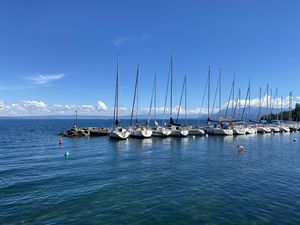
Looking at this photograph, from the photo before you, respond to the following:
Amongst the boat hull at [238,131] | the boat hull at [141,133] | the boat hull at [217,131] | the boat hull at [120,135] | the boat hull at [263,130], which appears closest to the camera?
the boat hull at [120,135]

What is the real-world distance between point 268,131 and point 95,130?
54.8 meters

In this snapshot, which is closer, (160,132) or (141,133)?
(141,133)

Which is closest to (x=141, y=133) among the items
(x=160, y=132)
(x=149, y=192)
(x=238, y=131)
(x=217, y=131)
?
(x=160, y=132)

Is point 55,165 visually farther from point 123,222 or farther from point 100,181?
point 123,222

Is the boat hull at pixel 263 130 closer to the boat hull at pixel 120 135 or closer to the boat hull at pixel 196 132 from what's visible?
the boat hull at pixel 196 132

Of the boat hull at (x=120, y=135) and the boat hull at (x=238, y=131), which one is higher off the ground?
the boat hull at (x=238, y=131)

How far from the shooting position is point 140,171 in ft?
97.6

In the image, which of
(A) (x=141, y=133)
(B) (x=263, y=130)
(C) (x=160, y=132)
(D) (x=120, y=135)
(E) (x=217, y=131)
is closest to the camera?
(D) (x=120, y=135)

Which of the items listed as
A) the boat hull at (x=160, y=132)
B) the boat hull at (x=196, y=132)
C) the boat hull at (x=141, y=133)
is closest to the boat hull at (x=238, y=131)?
the boat hull at (x=196, y=132)

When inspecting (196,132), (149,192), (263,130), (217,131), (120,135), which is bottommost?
(149,192)

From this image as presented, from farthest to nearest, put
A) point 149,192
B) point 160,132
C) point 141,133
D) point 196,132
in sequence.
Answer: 1. point 196,132
2. point 160,132
3. point 141,133
4. point 149,192

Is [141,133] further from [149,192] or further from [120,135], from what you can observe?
[149,192]

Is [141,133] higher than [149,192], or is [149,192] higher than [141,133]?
[141,133]

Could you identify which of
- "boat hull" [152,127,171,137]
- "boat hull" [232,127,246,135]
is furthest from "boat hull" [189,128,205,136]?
"boat hull" [232,127,246,135]
